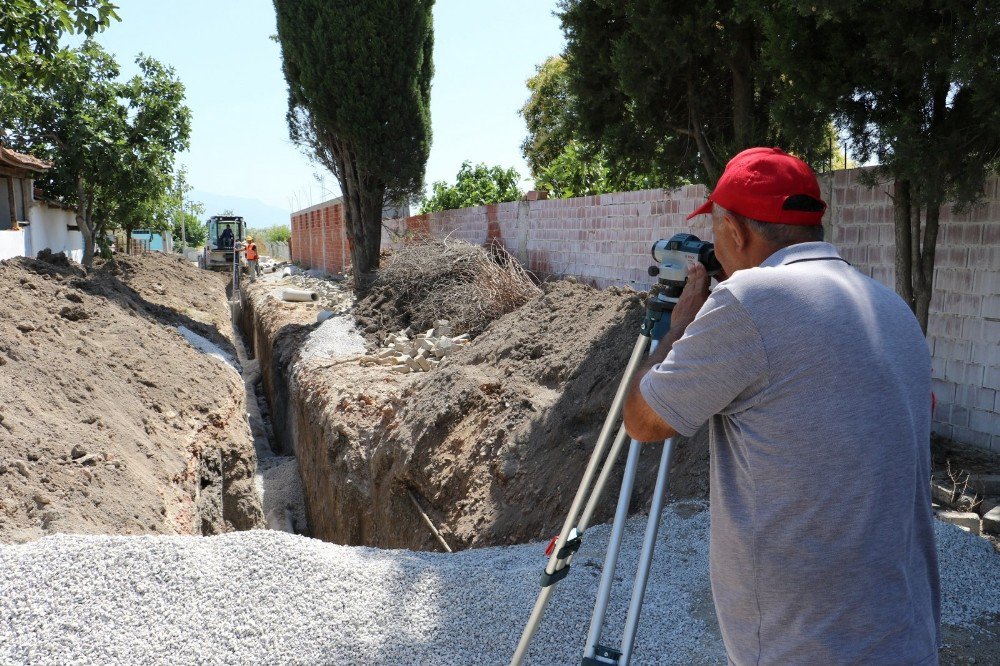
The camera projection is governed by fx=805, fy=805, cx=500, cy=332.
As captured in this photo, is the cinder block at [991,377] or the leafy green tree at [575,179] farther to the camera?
the leafy green tree at [575,179]

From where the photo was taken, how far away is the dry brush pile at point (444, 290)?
1134cm

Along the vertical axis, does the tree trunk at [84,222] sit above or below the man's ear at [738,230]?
above

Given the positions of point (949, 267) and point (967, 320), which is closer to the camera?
point (967, 320)

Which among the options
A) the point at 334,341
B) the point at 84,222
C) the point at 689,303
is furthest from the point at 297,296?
the point at 689,303

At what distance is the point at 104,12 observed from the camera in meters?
9.11

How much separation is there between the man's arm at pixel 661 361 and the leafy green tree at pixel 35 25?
8.89 m

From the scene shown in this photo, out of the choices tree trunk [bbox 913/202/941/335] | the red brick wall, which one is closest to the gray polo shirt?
tree trunk [bbox 913/202/941/335]

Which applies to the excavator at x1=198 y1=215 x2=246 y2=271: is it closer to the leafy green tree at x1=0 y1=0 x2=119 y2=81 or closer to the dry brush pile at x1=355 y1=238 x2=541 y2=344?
the dry brush pile at x1=355 y1=238 x2=541 y2=344

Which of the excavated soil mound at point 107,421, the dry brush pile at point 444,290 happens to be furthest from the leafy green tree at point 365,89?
the excavated soil mound at point 107,421

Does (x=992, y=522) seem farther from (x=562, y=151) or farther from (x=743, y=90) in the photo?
(x=562, y=151)

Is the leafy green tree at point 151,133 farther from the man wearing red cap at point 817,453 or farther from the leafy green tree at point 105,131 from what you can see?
the man wearing red cap at point 817,453

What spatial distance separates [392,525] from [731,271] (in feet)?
19.4

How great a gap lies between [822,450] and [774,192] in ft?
1.97

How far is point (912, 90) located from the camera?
16.0 ft
